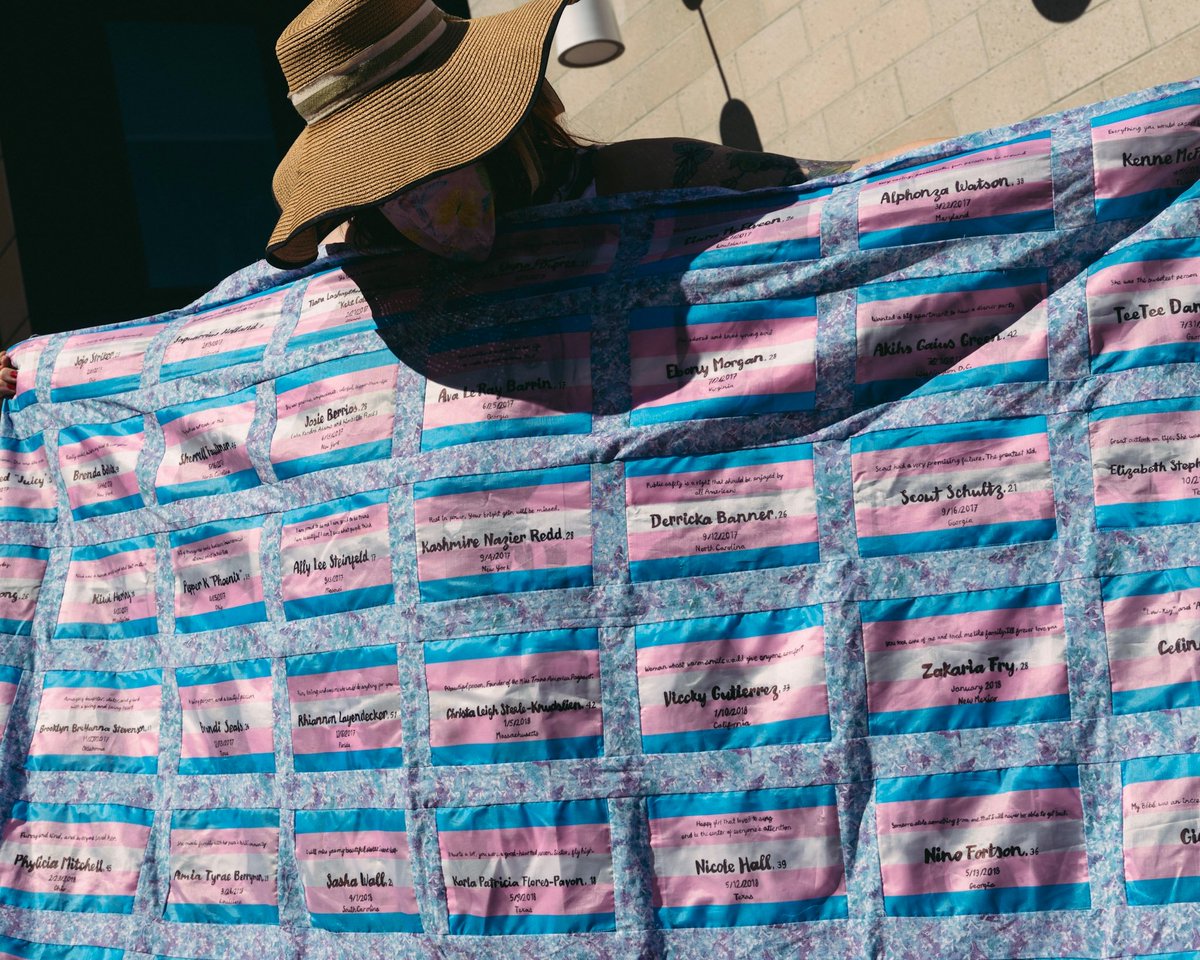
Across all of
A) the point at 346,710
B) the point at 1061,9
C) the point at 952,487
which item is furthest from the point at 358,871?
the point at 1061,9

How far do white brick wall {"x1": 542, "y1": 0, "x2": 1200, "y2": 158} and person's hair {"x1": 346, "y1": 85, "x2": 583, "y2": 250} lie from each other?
5.38 feet

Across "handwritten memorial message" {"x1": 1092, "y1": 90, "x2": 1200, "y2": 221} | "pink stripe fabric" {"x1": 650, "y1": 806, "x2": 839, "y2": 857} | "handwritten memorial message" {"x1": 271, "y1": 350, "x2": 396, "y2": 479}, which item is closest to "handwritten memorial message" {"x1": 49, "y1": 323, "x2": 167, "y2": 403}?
"handwritten memorial message" {"x1": 271, "y1": 350, "x2": 396, "y2": 479}

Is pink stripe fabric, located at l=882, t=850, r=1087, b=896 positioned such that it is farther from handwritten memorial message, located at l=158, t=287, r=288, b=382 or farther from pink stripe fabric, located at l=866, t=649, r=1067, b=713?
handwritten memorial message, located at l=158, t=287, r=288, b=382

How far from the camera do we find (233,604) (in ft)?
5.70

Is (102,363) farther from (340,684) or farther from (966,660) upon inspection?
(966,660)

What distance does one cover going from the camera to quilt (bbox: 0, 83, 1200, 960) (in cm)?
134

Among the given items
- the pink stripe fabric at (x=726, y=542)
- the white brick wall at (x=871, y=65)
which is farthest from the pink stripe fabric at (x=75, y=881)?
the white brick wall at (x=871, y=65)

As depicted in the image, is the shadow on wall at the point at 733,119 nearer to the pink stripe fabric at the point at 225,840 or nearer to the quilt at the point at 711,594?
the quilt at the point at 711,594

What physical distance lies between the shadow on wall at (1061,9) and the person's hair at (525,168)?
1.67 metres

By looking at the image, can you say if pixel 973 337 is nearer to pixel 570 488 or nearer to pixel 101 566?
pixel 570 488

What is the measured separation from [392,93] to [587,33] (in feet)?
8.38

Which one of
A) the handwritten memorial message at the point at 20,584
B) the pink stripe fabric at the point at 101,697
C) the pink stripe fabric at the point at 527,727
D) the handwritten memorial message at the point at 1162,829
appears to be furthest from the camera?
the handwritten memorial message at the point at 20,584

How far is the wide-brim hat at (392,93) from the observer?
144 cm

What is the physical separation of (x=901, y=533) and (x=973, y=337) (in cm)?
27
